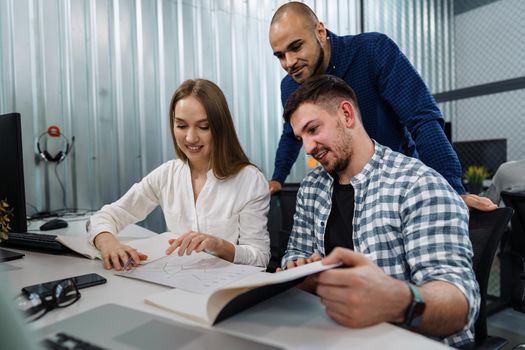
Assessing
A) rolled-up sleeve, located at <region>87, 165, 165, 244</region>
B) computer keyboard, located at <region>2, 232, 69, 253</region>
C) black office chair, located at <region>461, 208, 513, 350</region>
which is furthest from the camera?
rolled-up sleeve, located at <region>87, 165, 165, 244</region>

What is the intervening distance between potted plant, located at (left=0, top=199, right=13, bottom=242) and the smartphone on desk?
0.27 meters

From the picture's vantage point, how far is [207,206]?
1485mm

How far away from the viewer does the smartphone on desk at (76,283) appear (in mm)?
806

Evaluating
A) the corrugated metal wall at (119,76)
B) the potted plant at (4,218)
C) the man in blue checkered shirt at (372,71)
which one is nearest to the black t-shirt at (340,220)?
the man in blue checkered shirt at (372,71)

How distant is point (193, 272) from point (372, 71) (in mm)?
1185

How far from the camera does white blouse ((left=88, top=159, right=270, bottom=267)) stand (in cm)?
140

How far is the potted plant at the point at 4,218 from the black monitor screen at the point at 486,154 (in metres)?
3.56

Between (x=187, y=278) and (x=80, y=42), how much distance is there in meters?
1.77

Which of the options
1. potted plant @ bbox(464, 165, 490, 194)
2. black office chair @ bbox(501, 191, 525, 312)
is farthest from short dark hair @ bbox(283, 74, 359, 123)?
potted plant @ bbox(464, 165, 490, 194)

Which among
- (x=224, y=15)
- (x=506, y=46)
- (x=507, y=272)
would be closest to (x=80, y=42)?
(x=224, y=15)

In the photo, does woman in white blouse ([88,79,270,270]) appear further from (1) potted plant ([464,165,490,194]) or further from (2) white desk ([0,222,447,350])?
(1) potted plant ([464,165,490,194])

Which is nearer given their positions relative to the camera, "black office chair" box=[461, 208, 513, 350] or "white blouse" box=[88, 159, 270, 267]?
"black office chair" box=[461, 208, 513, 350]

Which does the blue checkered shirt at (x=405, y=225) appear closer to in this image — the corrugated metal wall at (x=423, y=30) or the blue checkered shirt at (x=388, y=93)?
the blue checkered shirt at (x=388, y=93)

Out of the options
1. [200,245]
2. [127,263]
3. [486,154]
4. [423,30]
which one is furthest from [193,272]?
[423,30]
